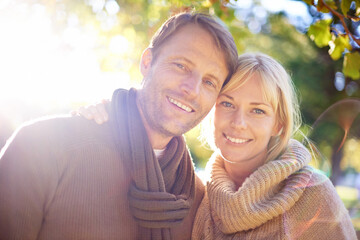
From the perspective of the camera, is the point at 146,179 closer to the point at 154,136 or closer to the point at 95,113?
→ the point at 154,136

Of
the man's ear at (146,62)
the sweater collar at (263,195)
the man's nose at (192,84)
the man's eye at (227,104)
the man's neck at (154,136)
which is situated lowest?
the sweater collar at (263,195)

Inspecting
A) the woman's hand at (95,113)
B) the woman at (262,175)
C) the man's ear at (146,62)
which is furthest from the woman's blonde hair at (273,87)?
the woman's hand at (95,113)

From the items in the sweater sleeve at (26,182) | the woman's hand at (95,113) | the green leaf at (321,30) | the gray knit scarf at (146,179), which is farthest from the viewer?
the green leaf at (321,30)

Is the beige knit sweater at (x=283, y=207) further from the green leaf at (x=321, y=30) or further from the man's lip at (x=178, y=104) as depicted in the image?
the green leaf at (x=321, y=30)

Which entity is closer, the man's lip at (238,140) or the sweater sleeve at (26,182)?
the sweater sleeve at (26,182)

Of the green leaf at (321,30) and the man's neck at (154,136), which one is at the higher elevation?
the green leaf at (321,30)

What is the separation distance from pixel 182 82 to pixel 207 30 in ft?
1.66

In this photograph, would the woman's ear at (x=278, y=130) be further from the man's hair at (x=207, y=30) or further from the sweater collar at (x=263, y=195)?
the man's hair at (x=207, y=30)

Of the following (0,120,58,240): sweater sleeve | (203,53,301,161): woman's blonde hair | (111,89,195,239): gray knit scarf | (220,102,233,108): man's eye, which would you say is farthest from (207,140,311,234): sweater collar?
(0,120,58,240): sweater sleeve

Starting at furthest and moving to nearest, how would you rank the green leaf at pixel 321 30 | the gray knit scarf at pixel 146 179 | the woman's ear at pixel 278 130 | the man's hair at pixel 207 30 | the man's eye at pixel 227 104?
1. the woman's ear at pixel 278 130
2. the man's eye at pixel 227 104
3. the man's hair at pixel 207 30
4. the green leaf at pixel 321 30
5. the gray knit scarf at pixel 146 179

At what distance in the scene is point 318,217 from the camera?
2.58 meters

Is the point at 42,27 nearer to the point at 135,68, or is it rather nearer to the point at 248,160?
the point at 135,68

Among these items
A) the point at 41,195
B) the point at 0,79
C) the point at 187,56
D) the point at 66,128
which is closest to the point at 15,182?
the point at 41,195

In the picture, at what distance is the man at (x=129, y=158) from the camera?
6.99 ft
